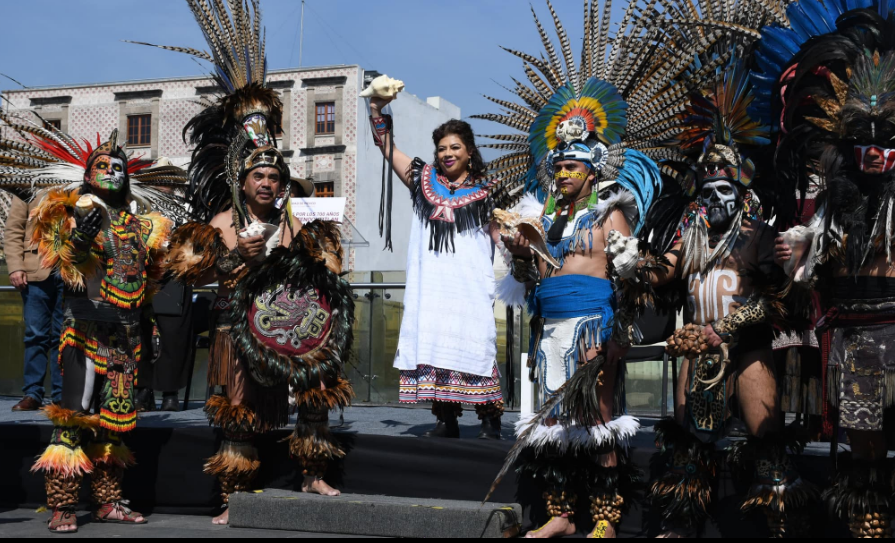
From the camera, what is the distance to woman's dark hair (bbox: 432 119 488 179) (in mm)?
5199

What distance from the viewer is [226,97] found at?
4895mm

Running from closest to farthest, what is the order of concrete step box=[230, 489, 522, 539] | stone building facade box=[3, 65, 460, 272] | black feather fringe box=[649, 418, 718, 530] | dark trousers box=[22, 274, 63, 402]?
black feather fringe box=[649, 418, 718, 530]
concrete step box=[230, 489, 522, 539]
dark trousers box=[22, 274, 63, 402]
stone building facade box=[3, 65, 460, 272]

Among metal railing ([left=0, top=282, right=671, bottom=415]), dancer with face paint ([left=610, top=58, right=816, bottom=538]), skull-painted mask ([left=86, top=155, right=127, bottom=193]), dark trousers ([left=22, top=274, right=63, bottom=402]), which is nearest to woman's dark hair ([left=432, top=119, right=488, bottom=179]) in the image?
dancer with face paint ([left=610, top=58, right=816, bottom=538])

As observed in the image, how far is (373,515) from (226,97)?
7.50ft

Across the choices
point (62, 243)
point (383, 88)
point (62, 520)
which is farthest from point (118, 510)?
point (383, 88)

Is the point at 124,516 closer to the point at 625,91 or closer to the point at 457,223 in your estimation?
the point at 457,223

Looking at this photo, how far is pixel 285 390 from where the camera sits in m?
4.64

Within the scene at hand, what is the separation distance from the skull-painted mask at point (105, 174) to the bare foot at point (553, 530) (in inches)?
102

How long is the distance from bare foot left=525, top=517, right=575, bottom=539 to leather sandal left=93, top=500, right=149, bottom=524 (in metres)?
2.00

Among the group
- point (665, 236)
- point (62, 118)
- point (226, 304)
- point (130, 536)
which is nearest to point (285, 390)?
point (226, 304)

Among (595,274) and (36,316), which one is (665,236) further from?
(36,316)

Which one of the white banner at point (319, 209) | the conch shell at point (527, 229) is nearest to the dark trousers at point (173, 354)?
the white banner at point (319, 209)

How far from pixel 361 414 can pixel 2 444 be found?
7.70 feet

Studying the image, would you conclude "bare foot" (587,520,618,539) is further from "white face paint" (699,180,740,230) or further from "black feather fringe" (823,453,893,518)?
"white face paint" (699,180,740,230)
